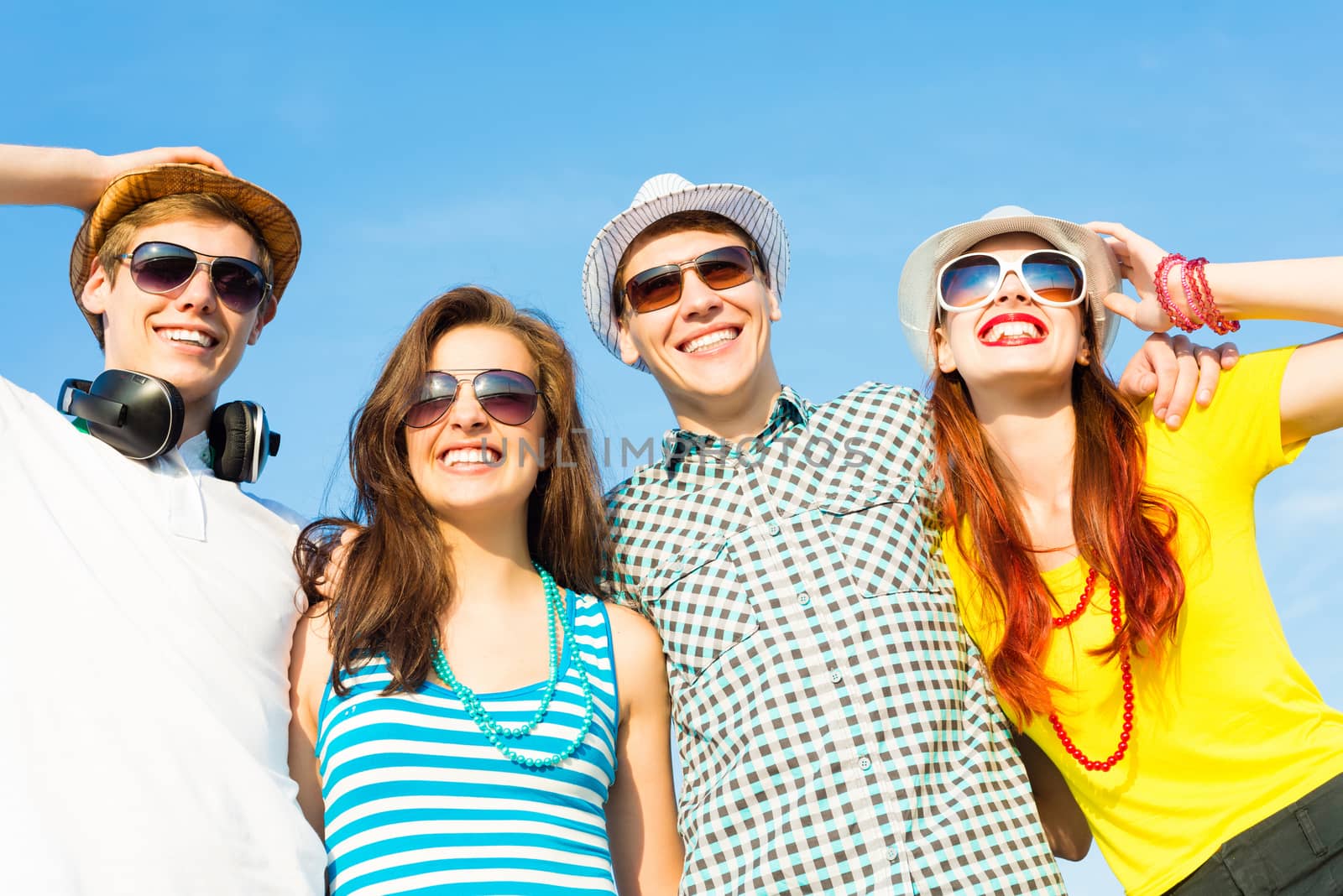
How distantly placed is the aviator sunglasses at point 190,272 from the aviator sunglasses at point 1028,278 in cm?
299

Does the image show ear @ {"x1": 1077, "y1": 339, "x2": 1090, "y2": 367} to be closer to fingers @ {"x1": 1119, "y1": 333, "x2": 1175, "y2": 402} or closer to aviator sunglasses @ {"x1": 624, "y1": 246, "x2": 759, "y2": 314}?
fingers @ {"x1": 1119, "y1": 333, "x2": 1175, "y2": 402}

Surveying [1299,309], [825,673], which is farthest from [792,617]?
[1299,309]

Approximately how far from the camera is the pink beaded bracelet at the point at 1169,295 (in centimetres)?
457

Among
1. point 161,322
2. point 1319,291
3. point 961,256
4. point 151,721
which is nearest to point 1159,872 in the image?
point 1319,291

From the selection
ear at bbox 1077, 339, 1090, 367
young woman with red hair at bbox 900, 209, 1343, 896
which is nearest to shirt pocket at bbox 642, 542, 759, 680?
young woman with red hair at bbox 900, 209, 1343, 896

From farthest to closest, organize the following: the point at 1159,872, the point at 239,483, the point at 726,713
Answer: the point at 239,483, the point at 726,713, the point at 1159,872

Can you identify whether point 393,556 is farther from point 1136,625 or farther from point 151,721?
point 1136,625

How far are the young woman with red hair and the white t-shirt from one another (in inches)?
108

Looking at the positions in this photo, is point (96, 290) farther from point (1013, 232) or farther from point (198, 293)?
point (1013, 232)

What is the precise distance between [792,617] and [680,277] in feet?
5.63

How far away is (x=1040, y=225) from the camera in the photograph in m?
4.93

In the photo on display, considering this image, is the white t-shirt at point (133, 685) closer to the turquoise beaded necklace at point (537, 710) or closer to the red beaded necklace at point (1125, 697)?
the turquoise beaded necklace at point (537, 710)

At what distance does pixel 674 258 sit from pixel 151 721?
3010 millimetres

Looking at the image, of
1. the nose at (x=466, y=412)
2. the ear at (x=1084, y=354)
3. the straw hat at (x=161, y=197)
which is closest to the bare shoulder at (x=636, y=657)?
the nose at (x=466, y=412)
